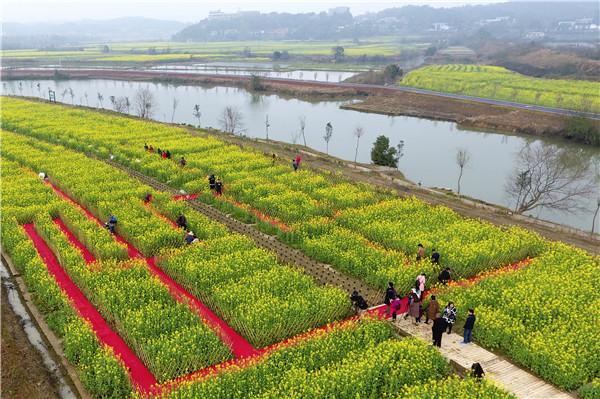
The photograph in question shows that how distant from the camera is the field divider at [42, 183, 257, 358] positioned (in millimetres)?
14068

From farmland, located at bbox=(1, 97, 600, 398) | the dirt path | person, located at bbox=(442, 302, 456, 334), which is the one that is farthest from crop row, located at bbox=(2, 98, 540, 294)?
person, located at bbox=(442, 302, 456, 334)


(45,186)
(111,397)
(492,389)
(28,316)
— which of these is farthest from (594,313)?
(45,186)

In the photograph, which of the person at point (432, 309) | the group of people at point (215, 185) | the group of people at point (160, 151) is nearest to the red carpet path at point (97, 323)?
the person at point (432, 309)

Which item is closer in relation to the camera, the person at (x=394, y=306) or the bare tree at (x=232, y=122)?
the person at (x=394, y=306)

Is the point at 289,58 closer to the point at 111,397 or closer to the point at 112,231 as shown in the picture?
the point at 112,231

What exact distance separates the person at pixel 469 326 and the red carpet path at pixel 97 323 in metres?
8.95

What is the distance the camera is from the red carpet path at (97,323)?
42.3 feet

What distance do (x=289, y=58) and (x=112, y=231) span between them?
427 feet

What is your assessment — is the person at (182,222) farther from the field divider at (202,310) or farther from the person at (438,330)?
the person at (438,330)

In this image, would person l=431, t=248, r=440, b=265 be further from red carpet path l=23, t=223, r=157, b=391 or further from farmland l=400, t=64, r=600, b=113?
farmland l=400, t=64, r=600, b=113

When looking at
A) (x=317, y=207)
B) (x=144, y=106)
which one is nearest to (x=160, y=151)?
(x=317, y=207)

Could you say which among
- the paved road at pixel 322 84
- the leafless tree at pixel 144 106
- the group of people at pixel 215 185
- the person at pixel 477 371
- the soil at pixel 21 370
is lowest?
the soil at pixel 21 370

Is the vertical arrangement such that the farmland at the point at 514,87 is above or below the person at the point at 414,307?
above

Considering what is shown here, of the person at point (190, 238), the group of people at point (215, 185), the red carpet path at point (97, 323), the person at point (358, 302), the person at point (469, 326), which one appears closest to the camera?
the red carpet path at point (97, 323)
